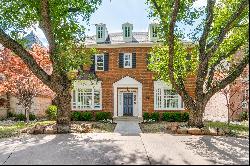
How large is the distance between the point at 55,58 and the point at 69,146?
5.72 m

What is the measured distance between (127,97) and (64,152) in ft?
63.7

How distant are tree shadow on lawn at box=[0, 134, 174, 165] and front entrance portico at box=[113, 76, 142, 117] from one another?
13770 mm

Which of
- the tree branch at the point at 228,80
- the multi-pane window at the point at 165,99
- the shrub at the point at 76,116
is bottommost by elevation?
the shrub at the point at 76,116

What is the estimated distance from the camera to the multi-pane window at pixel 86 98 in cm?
2769

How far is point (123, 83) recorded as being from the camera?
27.2m

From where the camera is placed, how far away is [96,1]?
17.1 meters

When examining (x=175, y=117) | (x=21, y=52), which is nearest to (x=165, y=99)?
(x=175, y=117)

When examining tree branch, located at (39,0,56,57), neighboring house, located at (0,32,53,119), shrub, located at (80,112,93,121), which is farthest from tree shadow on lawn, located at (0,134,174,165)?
shrub, located at (80,112,93,121)

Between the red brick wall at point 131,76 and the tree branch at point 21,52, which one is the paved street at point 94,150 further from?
the red brick wall at point 131,76

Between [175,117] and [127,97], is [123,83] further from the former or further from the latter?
[175,117]

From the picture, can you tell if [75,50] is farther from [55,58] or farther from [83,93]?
[83,93]

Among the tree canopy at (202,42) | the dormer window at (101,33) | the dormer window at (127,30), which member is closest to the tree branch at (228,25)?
the tree canopy at (202,42)

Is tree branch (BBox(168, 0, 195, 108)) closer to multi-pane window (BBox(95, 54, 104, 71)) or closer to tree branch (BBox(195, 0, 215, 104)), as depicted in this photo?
tree branch (BBox(195, 0, 215, 104))

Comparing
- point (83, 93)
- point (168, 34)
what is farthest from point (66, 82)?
point (83, 93)
